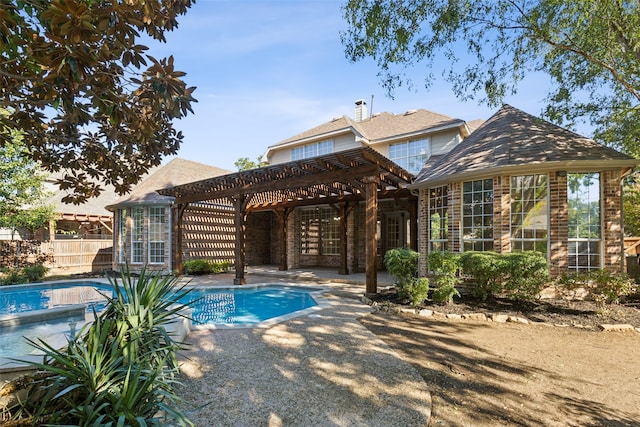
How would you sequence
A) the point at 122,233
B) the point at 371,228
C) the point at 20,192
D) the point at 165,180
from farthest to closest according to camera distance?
1. the point at 165,180
2. the point at 122,233
3. the point at 20,192
4. the point at 371,228

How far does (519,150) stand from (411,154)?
22.2ft

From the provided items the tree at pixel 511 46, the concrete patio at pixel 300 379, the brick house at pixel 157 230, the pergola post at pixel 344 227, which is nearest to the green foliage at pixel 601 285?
the tree at pixel 511 46

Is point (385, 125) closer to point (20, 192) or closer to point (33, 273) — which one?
point (20, 192)

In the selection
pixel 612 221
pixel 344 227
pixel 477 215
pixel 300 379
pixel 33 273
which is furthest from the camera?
pixel 344 227

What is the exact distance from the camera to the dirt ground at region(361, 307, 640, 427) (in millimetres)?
3293

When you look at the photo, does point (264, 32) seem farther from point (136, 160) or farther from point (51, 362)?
point (51, 362)

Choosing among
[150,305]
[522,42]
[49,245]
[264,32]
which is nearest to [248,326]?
[150,305]

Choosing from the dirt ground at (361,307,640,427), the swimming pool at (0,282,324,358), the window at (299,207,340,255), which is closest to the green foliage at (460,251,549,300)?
the dirt ground at (361,307,640,427)

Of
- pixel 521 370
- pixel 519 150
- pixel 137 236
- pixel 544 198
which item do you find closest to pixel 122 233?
pixel 137 236

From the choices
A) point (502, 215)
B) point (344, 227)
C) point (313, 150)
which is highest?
point (313, 150)

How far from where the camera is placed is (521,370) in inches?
171

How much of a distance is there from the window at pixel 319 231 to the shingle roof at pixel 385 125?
13.5ft

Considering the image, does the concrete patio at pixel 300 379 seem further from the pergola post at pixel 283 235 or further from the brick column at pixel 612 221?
the pergola post at pixel 283 235

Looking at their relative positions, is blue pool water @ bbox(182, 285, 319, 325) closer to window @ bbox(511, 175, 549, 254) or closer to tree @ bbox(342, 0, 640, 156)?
window @ bbox(511, 175, 549, 254)
